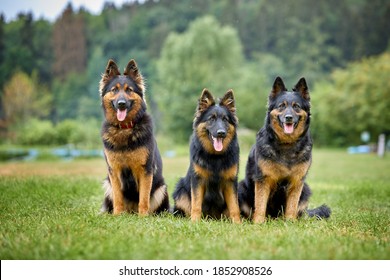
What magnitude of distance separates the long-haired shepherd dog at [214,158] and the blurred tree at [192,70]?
3337cm

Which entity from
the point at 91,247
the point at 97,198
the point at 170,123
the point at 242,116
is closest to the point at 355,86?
the point at 242,116

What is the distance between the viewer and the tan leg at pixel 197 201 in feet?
21.6

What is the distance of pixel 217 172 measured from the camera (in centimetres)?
650

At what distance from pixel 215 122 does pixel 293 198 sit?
1.59 m

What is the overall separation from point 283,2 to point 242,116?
30.5 metres

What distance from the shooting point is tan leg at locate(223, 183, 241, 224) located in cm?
659

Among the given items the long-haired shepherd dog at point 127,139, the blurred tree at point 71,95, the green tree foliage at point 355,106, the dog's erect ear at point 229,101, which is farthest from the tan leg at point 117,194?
the blurred tree at point 71,95

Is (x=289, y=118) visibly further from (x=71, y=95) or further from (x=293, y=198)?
(x=71, y=95)

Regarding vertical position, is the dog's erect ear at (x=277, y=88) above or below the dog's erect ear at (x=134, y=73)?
below

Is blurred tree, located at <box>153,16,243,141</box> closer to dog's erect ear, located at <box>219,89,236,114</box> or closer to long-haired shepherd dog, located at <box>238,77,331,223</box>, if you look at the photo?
dog's erect ear, located at <box>219,89,236,114</box>

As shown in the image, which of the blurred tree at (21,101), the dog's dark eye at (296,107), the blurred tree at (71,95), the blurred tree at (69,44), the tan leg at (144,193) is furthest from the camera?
the blurred tree at (71,95)

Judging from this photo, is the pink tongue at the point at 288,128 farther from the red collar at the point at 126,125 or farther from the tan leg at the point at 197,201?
the red collar at the point at 126,125

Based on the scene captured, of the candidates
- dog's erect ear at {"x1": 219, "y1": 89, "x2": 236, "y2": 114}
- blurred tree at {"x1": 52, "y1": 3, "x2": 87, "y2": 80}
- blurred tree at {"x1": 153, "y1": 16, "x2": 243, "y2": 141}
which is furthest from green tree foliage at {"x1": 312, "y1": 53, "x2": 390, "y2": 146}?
dog's erect ear at {"x1": 219, "y1": 89, "x2": 236, "y2": 114}

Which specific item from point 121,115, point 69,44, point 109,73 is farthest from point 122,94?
point 69,44
